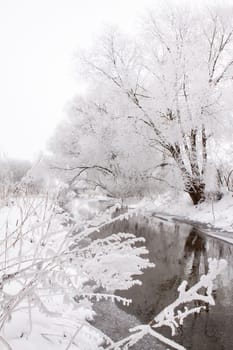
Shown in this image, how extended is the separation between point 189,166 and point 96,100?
38.8ft

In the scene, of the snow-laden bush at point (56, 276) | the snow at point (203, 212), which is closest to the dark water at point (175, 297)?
the snow-laden bush at point (56, 276)

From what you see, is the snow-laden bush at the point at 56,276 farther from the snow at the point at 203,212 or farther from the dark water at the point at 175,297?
the snow at the point at 203,212

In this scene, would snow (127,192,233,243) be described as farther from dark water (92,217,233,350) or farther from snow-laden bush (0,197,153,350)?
snow-laden bush (0,197,153,350)

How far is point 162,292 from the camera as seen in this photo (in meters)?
8.07

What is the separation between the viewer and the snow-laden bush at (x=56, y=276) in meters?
2.28

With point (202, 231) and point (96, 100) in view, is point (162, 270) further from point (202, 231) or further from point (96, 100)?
point (96, 100)

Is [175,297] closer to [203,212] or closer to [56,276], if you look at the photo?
[56,276]

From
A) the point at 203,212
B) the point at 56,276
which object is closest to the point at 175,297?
the point at 56,276

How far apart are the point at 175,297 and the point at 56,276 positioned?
142 inches

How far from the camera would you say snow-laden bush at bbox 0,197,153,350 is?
228 cm

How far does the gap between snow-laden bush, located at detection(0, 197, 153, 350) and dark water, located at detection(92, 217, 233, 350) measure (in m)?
0.64

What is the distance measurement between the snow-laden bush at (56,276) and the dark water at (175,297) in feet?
2.11

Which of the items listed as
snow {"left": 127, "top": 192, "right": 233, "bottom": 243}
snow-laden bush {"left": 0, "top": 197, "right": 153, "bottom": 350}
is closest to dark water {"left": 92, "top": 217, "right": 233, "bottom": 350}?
snow-laden bush {"left": 0, "top": 197, "right": 153, "bottom": 350}

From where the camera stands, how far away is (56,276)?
191 inches
